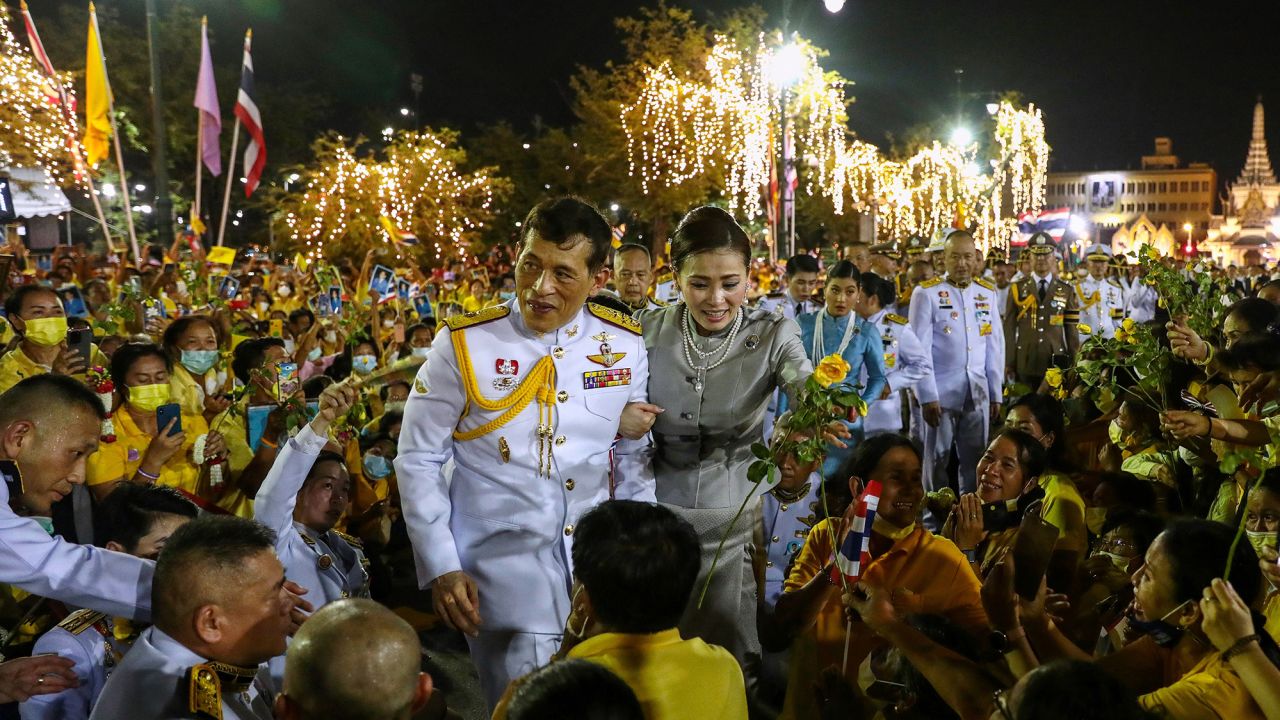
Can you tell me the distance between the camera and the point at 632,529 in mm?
2893

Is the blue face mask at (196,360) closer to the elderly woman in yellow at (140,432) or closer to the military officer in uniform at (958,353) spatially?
the elderly woman in yellow at (140,432)

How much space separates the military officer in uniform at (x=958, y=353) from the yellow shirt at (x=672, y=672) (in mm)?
7277

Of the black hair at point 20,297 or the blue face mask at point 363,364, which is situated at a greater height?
the black hair at point 20,297

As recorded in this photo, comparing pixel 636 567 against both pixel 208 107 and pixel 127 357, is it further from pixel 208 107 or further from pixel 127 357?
pixel 208 107

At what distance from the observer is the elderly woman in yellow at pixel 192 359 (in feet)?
21.7

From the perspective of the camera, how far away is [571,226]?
3367 mm

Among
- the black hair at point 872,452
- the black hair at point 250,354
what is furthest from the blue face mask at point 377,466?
the black hair at point 872,452

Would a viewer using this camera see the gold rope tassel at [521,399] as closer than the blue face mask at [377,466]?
Yes

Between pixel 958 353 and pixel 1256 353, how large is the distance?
13.2ft

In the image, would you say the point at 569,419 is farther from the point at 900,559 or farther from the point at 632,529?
the point at 900,559

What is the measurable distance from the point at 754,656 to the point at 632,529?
120 cm

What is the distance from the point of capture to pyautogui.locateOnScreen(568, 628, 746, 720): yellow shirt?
8.94 feet

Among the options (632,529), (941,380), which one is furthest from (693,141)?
(632,529)

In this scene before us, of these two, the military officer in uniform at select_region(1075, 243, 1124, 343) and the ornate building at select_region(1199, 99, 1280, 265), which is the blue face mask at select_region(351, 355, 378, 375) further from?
the ornate building at select_region(1199, 99, 1280, 265)
